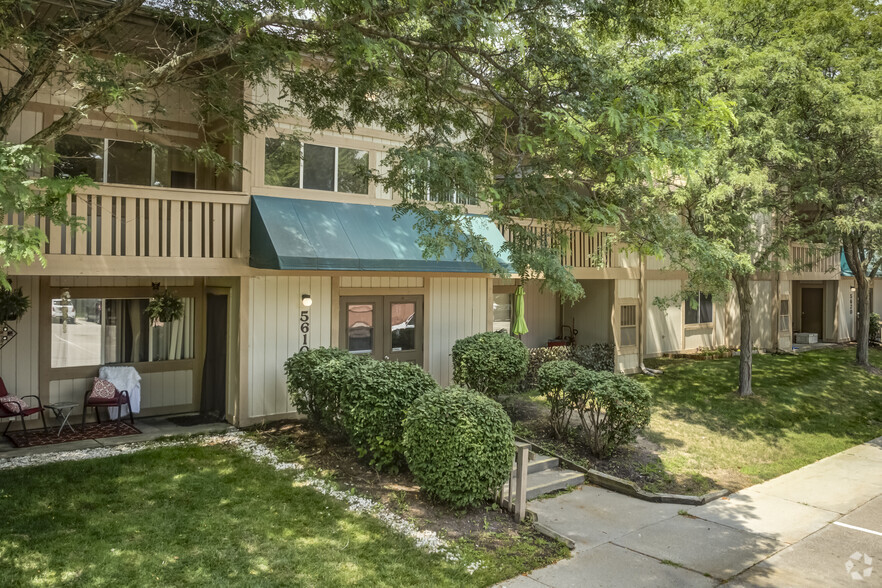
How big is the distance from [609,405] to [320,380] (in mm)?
4431

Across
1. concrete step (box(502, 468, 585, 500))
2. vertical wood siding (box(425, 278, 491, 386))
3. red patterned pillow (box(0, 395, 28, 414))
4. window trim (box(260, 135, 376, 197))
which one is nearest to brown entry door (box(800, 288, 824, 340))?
vertical wood siding (box(425, 278, 491, 386))

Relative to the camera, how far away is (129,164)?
11047 mm

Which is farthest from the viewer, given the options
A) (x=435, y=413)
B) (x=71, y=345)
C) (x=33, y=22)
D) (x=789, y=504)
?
(x=71, y=345)

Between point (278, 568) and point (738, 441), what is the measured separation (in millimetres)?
9102

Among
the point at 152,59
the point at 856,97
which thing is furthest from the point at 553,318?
the point at 152,59

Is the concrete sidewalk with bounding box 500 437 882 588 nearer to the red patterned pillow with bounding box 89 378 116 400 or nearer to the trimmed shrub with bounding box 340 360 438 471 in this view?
the trimmed shrub with bounding box 340 360 438 471

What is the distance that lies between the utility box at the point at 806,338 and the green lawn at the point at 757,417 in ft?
19.8

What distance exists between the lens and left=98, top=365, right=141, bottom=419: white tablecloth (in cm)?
1051

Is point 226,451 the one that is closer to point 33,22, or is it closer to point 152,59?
point 33,22

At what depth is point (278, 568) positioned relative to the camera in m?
5.76

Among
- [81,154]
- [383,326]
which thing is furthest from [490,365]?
[81,154]

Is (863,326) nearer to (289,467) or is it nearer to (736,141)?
(736,141)

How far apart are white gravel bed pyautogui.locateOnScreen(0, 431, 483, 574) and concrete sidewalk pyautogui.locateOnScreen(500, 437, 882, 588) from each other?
999 millimetres

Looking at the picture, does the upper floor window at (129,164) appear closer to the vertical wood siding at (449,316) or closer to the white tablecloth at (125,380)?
the white tablecloth at (125,380)
